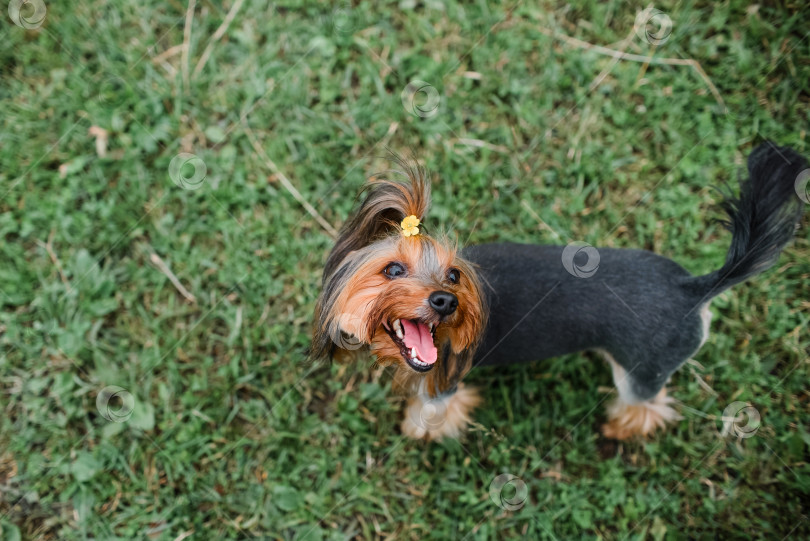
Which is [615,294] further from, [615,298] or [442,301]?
[442,301]

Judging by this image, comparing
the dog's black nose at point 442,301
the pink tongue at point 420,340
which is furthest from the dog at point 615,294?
the dog's black nose at point 442,301

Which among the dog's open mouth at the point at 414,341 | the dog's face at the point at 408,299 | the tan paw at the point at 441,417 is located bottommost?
the tan paw at the point at 441,417

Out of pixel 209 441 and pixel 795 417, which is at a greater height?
pixel 795 417

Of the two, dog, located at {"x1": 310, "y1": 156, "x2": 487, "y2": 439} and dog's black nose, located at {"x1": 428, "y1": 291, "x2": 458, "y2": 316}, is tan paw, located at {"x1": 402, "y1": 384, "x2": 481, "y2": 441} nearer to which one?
dog, located at {"x1": 310, "y1": 156, "x2": 487, "y2": 439}

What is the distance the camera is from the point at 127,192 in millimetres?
4434

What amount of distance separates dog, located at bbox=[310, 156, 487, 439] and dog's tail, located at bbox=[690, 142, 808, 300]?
1.35m

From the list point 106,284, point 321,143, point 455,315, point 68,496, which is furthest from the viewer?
point 321,143

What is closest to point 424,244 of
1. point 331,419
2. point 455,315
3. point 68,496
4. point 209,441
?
point 455,315

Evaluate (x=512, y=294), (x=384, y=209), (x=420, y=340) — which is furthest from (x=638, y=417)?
(x=384, y=209)

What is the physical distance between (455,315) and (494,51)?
2820mm

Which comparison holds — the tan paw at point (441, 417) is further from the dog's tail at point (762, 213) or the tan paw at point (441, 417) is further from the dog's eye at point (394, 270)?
the dog's tail at point (762, 213)

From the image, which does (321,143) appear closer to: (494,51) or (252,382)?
(494,51)

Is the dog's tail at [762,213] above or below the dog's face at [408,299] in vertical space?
above

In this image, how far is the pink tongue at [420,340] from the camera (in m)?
2.84
